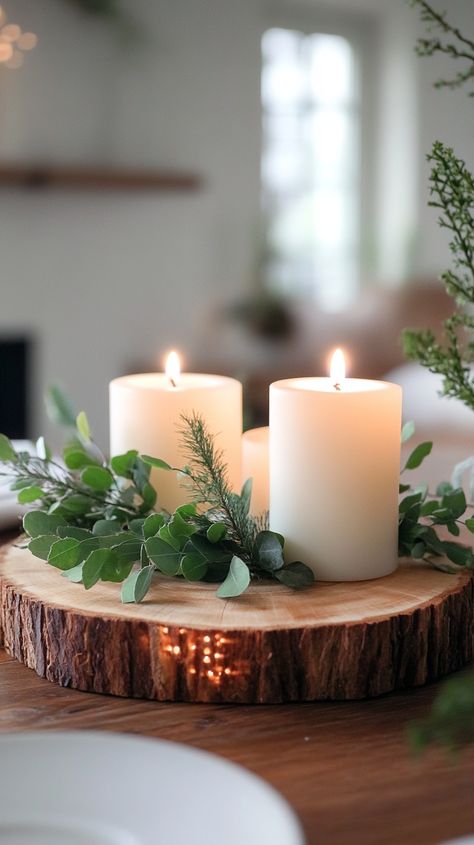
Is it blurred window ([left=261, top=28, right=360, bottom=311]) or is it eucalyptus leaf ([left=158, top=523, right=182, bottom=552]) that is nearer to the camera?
Result: eucalyptus leaf ([left=158, top=523, right=182, bottom=552])

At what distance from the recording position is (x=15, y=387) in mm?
3848

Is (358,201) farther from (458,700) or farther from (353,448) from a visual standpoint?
(458,700)

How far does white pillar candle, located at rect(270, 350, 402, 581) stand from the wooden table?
11 centimetres

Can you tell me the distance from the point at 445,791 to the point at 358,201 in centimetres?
422

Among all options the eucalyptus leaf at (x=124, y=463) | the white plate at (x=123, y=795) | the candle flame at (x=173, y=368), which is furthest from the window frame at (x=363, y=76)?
the white plate at (x=123, y=795)

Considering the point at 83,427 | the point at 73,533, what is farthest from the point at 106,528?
the point at 83,427

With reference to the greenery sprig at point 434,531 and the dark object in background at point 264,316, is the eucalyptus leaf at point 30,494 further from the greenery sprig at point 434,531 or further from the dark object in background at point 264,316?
the dark object in background at point 264,316

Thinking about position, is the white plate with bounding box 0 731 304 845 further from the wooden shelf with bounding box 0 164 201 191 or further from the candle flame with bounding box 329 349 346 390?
the wooden shelf with bounding box 0 164 201 191

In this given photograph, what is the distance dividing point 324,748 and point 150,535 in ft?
0.69

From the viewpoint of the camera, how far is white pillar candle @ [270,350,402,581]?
664 mm

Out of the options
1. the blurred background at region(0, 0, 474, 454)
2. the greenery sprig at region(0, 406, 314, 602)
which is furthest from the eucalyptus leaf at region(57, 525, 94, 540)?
the blurred background at region(0, 0, 474, 454)

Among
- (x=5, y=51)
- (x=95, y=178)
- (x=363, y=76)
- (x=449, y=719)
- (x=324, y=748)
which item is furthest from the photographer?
(x=363, y=76)

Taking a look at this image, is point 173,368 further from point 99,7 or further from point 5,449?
point 99,7

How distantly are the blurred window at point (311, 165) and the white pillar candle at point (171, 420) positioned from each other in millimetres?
3356
